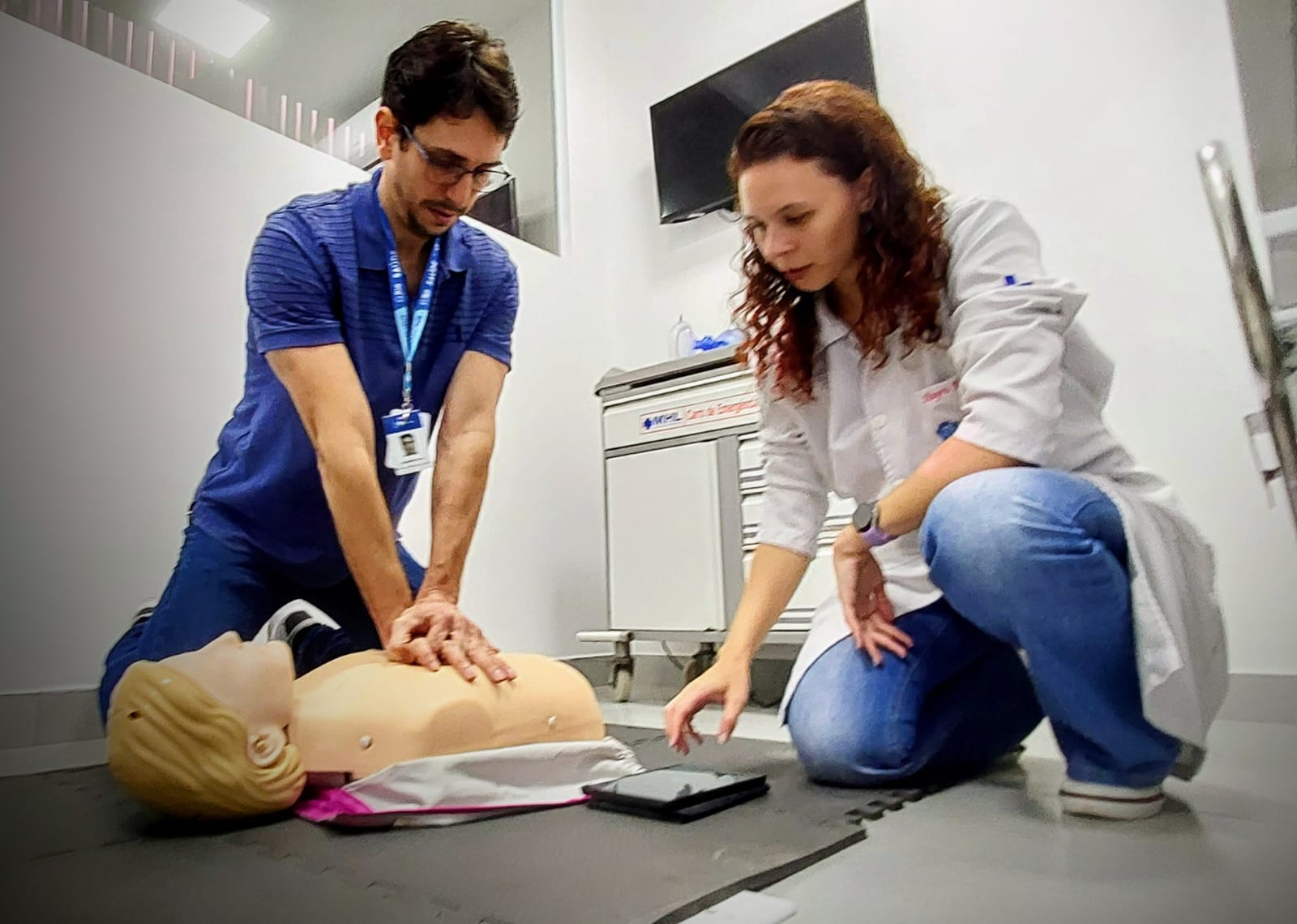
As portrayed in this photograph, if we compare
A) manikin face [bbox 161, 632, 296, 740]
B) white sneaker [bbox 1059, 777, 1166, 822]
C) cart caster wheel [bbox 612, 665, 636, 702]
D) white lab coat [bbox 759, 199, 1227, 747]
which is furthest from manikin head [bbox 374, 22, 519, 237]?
cart caster wheel [bbox 612, 665, 636, 702]

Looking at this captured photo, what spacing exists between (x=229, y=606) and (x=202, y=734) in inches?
17.2

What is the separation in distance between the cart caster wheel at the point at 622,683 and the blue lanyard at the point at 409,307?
3.19 feet

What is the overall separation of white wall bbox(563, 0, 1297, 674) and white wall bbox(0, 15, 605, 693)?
606mm

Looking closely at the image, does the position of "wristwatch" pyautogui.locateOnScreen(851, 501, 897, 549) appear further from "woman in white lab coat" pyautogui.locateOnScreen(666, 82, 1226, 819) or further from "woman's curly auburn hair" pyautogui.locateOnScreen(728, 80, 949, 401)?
"woman's curly auburn hair" pyautogui.locateOnScreen(728, 80, 949, 401)

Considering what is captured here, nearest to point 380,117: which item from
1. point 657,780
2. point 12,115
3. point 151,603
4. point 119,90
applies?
point 119,90

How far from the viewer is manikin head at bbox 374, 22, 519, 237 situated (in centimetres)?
101

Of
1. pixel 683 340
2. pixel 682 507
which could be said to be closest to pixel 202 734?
pixel 682 507

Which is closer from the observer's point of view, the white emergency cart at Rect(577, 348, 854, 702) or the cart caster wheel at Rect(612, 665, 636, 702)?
the white emergency cart at Rect(577, 348, 854, 702)

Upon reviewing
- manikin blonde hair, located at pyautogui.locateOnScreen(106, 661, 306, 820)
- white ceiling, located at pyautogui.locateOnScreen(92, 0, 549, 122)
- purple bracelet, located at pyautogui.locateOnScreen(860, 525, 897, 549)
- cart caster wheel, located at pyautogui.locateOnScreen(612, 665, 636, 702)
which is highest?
white ceiling, located at pyautogui.locateOnScreen(92, 0, 549, 122)

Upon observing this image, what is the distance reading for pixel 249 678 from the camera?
74 cm

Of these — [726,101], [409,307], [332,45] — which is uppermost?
[726,101]

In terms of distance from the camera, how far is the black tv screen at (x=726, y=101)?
1708 millimetres

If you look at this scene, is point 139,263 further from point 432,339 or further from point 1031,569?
point 1031,569

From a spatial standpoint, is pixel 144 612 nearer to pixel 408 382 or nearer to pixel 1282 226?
pixel 408 382
